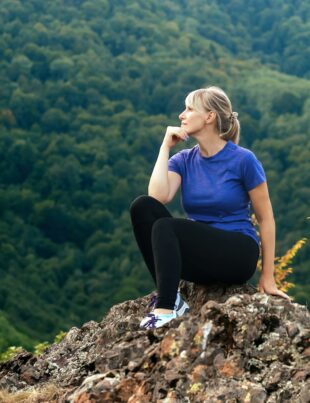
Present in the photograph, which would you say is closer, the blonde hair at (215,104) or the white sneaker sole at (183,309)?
the white sneaker sole at (183,309)

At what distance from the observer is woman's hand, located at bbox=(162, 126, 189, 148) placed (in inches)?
201

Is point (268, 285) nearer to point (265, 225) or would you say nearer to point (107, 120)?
point (265, 225)

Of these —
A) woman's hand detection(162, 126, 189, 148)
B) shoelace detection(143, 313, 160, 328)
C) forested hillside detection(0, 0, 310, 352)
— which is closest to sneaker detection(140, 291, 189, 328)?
shoelace detection(143, 313, 160, 328)

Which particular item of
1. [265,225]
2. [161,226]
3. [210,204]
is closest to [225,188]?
[210,204]

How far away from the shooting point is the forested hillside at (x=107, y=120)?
64.7 metres

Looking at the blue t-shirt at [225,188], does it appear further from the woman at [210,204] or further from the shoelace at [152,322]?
the shoelace at [152,322]

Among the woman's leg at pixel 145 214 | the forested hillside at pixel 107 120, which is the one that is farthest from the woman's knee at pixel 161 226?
the forested hillside at pixel 107 120

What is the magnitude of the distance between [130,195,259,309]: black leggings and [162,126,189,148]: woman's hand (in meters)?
0.42

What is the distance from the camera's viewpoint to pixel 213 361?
12.8 ft

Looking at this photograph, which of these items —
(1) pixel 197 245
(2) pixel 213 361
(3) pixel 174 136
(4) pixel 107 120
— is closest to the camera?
(2) pixel 213 361

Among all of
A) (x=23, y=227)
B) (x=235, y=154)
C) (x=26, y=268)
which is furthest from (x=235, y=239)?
(x=23, y=227)

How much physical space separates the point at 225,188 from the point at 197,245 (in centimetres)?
39

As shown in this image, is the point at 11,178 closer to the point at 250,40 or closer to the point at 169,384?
the point at 250,40

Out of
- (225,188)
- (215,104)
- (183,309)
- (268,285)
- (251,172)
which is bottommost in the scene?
(183,309)
